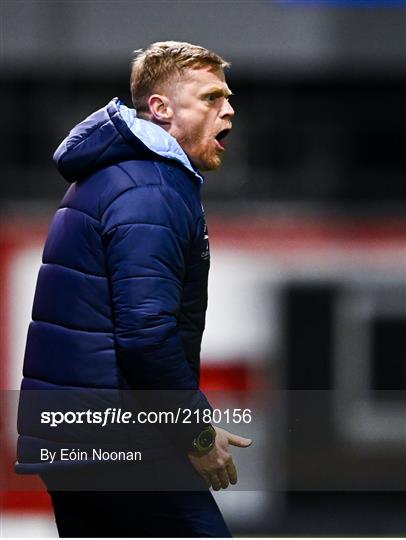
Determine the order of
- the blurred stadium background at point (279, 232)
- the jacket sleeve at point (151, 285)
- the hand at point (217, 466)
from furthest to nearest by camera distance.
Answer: the blurred stadium background at point (279, 232)
the hand at point (217, 466)
the jacket sleeve at point (151, 285)

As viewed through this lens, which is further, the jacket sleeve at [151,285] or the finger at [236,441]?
the finger at [236,441]

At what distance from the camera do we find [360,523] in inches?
188

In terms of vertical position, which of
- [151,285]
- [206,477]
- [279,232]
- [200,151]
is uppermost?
[200,151]

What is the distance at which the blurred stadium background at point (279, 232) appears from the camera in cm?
470

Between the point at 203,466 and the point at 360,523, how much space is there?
246 cm

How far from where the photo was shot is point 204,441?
245 cm

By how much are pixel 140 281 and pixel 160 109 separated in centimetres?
42

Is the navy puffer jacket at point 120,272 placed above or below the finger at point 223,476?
above

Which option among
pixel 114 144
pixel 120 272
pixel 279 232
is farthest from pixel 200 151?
pixel 279 232

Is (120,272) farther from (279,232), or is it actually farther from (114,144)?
(279,232)

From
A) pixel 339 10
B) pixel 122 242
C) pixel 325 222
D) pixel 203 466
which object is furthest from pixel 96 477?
pixel 339 10

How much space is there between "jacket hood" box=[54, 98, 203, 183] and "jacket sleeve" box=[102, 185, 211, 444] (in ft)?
0.34

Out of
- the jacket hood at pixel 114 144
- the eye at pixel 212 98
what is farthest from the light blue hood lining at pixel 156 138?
the eye at pixel 212 98

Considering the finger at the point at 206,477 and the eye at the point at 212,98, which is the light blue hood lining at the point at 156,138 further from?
the finger at the point at 206,477
